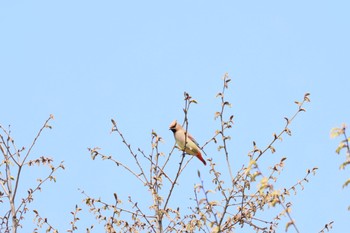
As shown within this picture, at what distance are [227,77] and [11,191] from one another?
231cm

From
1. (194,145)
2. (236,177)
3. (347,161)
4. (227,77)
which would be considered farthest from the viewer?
(194,145)

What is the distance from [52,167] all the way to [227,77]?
1.99 m

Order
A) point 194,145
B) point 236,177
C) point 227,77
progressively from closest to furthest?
point 236,177
point 227,77
point 194,145

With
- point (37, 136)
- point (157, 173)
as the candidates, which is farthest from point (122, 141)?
point (37, 136)

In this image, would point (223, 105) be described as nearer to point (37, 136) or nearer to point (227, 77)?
point (227, 77)

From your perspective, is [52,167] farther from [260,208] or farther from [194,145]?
[194,145]

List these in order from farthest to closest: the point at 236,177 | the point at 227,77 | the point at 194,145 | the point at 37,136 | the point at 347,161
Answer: the point at 194,145 → the point at 37,136 → the point at 227,77 → the point at 236,177 → the point at 347,161

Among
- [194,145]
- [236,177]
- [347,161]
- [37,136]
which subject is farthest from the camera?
[194,145]

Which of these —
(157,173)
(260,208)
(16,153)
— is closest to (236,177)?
(260,208)

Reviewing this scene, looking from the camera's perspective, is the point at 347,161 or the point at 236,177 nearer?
the point at 347,161

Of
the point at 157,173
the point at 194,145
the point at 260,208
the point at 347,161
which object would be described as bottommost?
the point at 347,161

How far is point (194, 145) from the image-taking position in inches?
367

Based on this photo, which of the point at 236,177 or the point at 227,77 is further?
the point at 227,77

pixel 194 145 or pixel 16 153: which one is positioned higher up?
pixel 194 145
